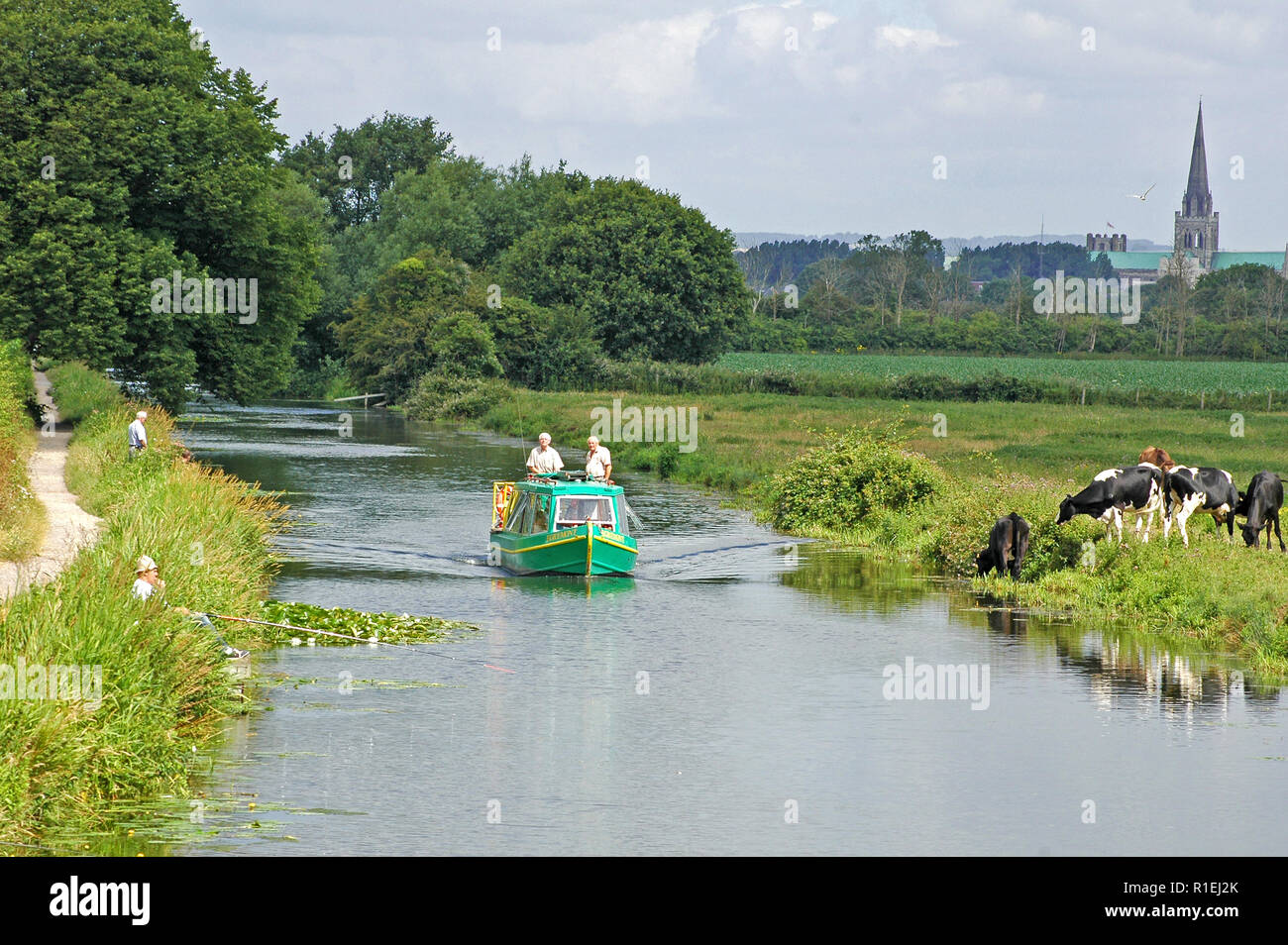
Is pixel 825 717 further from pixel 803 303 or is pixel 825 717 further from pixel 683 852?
pixel 803 303

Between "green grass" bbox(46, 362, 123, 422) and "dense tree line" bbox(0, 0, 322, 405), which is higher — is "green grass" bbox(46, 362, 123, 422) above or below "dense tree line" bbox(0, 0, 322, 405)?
below

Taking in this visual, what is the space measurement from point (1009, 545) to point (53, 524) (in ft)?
56.8

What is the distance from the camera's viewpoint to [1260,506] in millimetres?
28547

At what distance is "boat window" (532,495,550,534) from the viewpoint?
29.4m

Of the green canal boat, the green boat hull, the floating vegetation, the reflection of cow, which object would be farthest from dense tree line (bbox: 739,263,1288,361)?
the floating vegetation

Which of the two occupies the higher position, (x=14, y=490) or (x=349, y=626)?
(x=14, y=490)

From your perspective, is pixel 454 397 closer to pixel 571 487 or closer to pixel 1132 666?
pixel 571 487

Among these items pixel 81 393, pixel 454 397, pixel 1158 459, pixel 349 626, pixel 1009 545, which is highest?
pixel 81 393

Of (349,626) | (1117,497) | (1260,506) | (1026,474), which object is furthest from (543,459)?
(1026,474)

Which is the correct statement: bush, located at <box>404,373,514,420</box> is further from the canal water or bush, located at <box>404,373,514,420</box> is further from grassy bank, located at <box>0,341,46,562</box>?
the canal water

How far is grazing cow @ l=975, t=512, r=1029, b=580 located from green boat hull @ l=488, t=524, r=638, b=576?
676 centimetres

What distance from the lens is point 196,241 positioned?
57.0 meters

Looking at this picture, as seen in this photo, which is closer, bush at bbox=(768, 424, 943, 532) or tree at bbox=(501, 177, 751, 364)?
bush at bbox=(768, 424, 943, 532)
